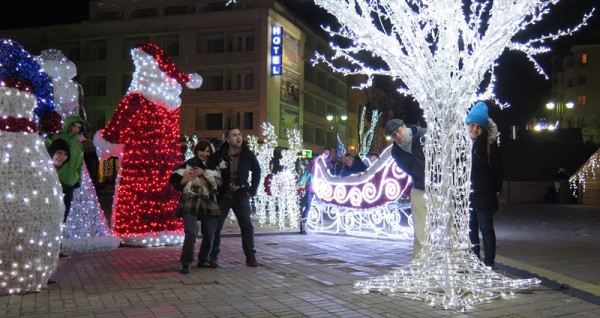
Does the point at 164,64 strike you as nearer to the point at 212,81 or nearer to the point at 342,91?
the point at 212,81

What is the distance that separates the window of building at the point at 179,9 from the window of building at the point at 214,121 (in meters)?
8.05

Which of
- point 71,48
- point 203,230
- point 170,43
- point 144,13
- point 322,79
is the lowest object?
point 203,230

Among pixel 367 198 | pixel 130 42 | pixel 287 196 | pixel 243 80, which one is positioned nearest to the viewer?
pixel 367 198

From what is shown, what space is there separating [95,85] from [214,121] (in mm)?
10480

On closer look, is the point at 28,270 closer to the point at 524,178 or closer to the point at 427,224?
the point at 427,224

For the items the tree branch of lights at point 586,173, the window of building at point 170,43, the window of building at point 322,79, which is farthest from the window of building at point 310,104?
the tree branch of lights at point 586,173

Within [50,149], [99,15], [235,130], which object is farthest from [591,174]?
[99,15]

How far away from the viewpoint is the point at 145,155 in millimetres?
9492

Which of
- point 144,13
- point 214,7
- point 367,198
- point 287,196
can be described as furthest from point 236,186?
point 144,13

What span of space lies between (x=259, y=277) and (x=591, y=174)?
72.4ft

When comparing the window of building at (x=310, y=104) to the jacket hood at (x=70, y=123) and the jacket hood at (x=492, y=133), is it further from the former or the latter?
the jacket hood at (x=492, y=133)

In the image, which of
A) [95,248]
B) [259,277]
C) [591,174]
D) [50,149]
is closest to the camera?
[259,277]

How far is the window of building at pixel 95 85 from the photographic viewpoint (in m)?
44.8

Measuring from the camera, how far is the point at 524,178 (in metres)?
29.1
